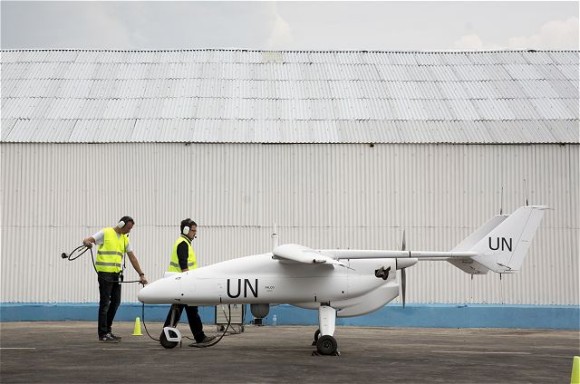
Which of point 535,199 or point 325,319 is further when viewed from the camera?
point 535,199

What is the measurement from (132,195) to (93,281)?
2.70m

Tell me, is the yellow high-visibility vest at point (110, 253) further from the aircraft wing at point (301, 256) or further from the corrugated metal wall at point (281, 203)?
the corrugated metal wall at point (281, 203)

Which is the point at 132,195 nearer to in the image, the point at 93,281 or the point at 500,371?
the point at 93,281

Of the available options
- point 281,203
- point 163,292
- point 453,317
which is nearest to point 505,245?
point 163,292

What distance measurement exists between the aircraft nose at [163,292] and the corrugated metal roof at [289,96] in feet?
35.8

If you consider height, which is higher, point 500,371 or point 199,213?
point 199,213

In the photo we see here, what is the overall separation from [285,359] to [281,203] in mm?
11688

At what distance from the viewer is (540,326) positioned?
24.4m

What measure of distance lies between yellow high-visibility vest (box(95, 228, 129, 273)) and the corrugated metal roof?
9.48 meters

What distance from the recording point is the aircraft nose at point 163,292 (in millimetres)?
16188

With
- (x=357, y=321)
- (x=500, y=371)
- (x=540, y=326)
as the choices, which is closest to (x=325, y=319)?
(x=500, y=371)

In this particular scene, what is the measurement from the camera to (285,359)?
14922 mm

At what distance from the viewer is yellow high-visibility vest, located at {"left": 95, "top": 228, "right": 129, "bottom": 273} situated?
686 inches

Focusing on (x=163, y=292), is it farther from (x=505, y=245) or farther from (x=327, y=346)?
(x=505, y=245)
